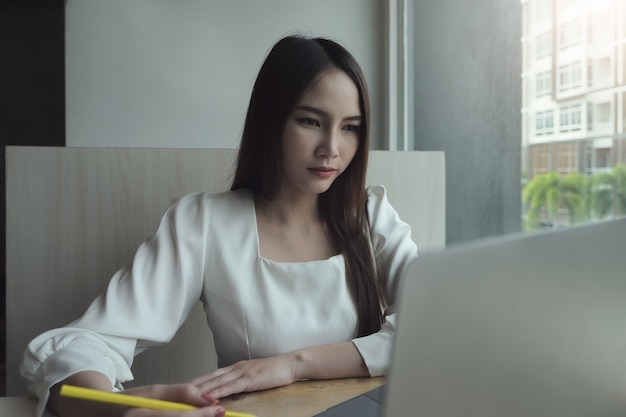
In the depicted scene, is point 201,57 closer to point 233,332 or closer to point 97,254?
A: point 97,254

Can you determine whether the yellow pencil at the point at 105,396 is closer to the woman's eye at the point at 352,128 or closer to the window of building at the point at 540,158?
the woman's eye at the point at 352,128

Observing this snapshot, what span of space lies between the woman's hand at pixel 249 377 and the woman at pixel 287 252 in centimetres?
3

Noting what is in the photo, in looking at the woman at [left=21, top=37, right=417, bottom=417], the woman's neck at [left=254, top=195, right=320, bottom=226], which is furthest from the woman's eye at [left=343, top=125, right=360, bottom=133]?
the woman's neck at [left=254, top=195, right=320, bottom=226]

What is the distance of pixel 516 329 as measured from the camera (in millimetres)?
425

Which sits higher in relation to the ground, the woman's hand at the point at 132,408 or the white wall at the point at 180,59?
the white wall at the point at 180,59

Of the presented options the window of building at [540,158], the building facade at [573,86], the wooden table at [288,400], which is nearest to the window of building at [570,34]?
the building facade at [573,86]

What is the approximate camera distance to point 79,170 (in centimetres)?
147

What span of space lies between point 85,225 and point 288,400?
821 millimetres

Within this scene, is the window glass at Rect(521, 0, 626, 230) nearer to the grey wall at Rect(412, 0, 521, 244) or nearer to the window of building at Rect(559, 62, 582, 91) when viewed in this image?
the window of building at Rect(559, 62, 582, 91)

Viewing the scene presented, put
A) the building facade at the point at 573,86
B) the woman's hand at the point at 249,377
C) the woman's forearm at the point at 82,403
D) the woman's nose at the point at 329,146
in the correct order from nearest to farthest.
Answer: the woman's forearm at the point at 82,403 < the woman's hand at the point at 249,377 < the woman's nose at the point at 329,146 < the building facade at the point at 573,86

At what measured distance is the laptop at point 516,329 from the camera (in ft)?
1.20

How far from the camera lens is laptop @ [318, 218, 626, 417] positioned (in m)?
0.36

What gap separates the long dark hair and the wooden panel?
313 millimetres

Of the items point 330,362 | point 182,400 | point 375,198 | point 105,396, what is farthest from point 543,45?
point 105,396
